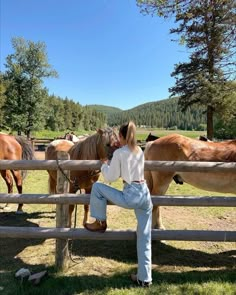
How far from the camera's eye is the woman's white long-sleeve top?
298 cm

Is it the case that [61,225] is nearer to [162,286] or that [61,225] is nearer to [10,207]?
[162,286]

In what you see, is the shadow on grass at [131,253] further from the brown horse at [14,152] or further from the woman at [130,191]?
the brown horse at [14,152]

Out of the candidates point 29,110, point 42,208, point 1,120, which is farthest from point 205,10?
point 1,120

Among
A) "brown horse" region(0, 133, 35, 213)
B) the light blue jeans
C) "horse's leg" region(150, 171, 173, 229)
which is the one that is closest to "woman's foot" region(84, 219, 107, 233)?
the light blue jeans

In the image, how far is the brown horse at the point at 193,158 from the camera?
4.82 m

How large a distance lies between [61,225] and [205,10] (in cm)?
430

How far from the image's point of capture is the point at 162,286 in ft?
11.0

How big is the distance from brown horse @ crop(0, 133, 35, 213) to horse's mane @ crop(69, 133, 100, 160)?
2.31 meters

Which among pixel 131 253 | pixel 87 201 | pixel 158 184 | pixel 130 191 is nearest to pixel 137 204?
pixel 130 191

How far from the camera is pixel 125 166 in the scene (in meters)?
3.00

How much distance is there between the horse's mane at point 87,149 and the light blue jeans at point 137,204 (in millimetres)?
1639

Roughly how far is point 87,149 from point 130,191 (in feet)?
6.66

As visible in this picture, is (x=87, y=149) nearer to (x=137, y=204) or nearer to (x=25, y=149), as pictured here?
(x=137, y=204)

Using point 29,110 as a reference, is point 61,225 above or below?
below
